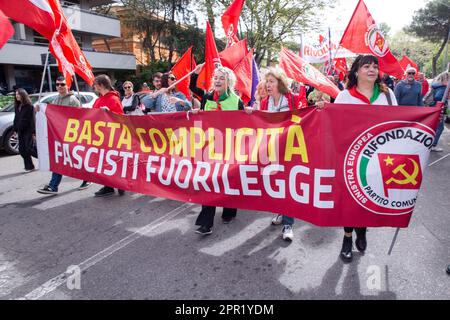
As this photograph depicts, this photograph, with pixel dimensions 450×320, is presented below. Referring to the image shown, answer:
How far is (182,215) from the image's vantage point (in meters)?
4.54

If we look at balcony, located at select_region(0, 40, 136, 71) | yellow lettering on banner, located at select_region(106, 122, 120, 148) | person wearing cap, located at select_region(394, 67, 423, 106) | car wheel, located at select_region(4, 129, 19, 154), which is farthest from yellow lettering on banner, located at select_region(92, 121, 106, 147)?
balcony, located at select_region(0, 40, 136, 71)

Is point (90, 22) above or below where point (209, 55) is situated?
above

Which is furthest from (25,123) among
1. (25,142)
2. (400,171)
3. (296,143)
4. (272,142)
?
(400,171)

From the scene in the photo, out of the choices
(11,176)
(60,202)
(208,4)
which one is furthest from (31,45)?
(60,202)

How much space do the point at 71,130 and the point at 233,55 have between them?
328 centimetres

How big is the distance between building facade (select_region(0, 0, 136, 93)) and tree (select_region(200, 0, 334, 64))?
7971 mm

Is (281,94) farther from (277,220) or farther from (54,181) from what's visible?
(54,181)

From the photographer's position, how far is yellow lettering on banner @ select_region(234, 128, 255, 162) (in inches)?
134

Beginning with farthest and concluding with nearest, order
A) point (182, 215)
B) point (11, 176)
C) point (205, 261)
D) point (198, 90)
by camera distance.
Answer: point (11, 176), point (198, 90), point (182, 215), point (205, 261)

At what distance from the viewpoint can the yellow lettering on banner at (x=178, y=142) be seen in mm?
3801

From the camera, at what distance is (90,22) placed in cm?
2341

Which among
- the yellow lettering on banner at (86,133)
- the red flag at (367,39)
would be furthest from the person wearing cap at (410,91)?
the yellow lettering on banner at (86,133)

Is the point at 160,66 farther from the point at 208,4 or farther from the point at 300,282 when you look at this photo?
the point at 300,282

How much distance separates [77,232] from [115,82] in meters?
23.6
